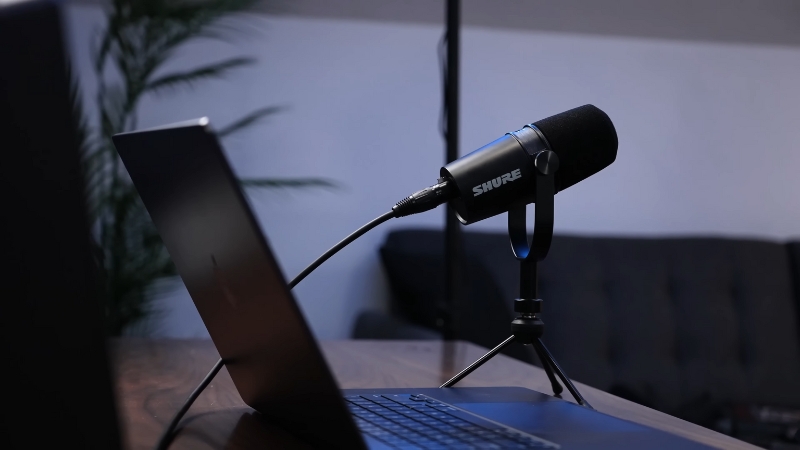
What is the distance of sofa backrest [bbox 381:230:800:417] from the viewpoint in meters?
2.13

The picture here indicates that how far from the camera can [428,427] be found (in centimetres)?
60

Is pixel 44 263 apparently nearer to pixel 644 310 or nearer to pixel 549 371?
pixel 549 371

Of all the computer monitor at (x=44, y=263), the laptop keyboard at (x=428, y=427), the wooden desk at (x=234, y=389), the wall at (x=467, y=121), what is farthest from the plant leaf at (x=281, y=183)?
the computer monitor at (x=44, y=263)

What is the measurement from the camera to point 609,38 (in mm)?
2529

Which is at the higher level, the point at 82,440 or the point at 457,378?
the point at 82,440

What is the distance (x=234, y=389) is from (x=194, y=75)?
137 centimetres

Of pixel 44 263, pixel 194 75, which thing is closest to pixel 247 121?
pixel 194 75

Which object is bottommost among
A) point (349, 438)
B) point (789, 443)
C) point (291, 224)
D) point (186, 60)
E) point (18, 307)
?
point (789, 443)

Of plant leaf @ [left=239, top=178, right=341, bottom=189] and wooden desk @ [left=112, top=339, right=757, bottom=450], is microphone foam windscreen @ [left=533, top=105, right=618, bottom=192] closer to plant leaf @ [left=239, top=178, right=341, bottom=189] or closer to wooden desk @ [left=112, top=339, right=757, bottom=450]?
wooden desk @ [left=112, top=339, right=757, bottom=450]

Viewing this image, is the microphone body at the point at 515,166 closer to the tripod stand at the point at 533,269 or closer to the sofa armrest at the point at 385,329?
the tripod stand at the point at 533,269

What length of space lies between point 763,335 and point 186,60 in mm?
1812

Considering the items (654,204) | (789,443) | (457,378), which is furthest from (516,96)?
(457,378)

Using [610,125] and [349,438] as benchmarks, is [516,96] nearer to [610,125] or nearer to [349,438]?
[610,125]

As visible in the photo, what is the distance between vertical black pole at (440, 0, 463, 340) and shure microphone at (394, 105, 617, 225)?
733mm
